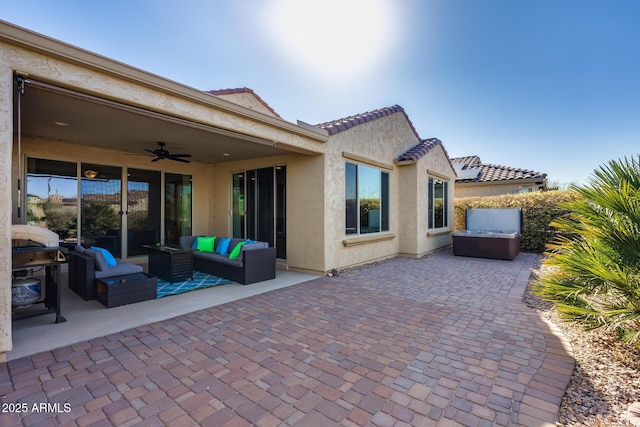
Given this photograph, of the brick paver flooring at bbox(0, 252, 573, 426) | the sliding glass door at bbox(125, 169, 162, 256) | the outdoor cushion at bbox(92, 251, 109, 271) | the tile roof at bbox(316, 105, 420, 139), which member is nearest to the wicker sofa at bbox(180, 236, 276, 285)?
the brick paver flooring at bbox(0, 252, 573, 426)

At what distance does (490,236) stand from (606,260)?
734 centimetres

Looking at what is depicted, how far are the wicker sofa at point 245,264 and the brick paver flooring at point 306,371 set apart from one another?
1.44 m

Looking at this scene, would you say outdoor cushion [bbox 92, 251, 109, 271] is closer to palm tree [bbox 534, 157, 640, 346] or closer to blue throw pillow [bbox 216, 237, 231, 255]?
blue throw pillow [bbox 216, 237, 231, 255]

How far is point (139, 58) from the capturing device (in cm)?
708

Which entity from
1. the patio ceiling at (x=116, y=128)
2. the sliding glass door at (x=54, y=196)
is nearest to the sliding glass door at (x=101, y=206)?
the sliding glass door at (x=54, y=196)

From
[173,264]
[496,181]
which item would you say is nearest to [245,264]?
[173,264]

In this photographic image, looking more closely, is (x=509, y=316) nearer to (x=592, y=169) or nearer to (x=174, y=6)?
(x=592, y=169)

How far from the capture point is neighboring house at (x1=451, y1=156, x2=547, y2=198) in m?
14.8

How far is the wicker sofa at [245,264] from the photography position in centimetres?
615

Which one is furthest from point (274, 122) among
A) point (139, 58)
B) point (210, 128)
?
point (139, 58)

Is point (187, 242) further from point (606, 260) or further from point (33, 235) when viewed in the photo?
point (606, 260)

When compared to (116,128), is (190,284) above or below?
below

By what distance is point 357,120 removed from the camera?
7.94 meters

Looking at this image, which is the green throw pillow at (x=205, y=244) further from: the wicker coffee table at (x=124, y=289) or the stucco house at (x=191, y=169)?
the wicker coffee table at (x=124, y=289)
